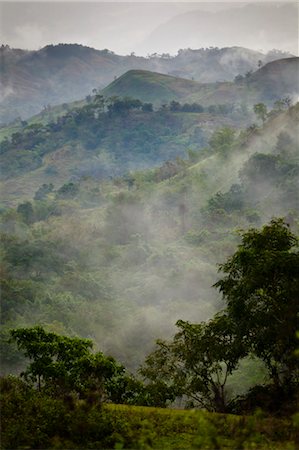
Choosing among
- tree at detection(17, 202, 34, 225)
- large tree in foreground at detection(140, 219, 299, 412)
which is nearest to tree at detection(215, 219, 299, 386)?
large tree in foreground at detection(140, 219, 299, 412)

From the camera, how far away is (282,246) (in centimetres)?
1780

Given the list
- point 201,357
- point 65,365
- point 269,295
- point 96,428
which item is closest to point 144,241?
point 65,365

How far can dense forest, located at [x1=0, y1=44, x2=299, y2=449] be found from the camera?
43.3 feet

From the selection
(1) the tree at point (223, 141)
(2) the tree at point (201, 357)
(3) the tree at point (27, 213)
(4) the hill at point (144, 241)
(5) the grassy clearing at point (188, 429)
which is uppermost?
(1) the tree at point (223, 141)

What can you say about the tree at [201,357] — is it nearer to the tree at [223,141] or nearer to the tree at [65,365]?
the tree at [65,365]

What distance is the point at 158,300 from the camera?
70.9 meters

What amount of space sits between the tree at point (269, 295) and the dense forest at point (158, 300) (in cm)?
5

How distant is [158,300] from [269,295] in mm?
54734

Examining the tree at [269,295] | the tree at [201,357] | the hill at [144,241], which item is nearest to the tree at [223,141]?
the hill at [144,241]

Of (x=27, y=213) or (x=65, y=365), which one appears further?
(x=27, y=213)

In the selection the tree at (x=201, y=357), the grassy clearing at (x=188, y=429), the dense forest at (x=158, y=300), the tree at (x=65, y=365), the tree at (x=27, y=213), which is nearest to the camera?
the grassy clearing at (x=188, y=429)

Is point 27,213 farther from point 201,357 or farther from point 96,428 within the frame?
point 96,428

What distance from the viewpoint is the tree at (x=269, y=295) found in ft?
51.6

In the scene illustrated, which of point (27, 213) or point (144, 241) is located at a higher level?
point (27, 213)
